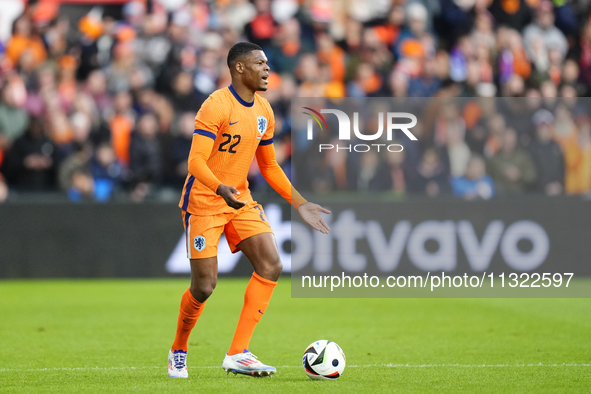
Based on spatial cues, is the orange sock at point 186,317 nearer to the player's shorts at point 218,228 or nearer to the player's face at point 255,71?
the player's shorts at point 218,228

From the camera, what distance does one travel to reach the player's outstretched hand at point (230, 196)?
5.60 meters

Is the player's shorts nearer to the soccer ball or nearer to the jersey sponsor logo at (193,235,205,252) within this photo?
the jersey sponsor logo at (193,235,205,252)

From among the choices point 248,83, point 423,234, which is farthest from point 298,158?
point 248,83

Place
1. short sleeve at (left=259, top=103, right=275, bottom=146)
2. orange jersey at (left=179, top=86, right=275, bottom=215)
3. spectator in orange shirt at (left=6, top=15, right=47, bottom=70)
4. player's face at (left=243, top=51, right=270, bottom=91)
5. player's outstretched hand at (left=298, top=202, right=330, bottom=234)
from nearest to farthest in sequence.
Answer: orange jersey at (left=179, top=86, right=275, bottom=215) < player's face at (left=243, top=51, right=270, bottom=91) < player's outstretched hand at (left=298, top=202, right=330, bottom=234) < short sleeve at (left=259, top=103, right=275, bottom=146) < spectator in orange shirt at (left=6, top=15, right=47, bottom=70)

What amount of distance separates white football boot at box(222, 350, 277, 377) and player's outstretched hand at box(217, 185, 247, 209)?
48.1 inches

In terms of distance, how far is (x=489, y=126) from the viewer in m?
13.6

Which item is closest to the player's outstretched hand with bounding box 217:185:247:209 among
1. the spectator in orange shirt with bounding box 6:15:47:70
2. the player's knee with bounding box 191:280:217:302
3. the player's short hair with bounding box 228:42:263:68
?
the player's knee with bounding box 191:280:217:302

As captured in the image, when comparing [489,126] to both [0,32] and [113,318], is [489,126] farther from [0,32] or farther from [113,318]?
[0,32]

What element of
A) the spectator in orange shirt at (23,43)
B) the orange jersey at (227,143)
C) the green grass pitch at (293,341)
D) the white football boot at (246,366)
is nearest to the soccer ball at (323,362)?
the green grass pitch at (293,341)

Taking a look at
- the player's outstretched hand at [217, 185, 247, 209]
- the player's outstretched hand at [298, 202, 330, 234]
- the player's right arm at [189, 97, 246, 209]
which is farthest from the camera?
the player's outstretched hand at [298, 202, 330, 234]

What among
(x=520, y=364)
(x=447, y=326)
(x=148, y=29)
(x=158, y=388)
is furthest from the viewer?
(x=148, y=29)

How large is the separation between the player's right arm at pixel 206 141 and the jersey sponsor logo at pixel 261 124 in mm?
323

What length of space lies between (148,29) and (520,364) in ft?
32.8

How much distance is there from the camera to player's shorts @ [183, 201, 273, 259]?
19.9ft
